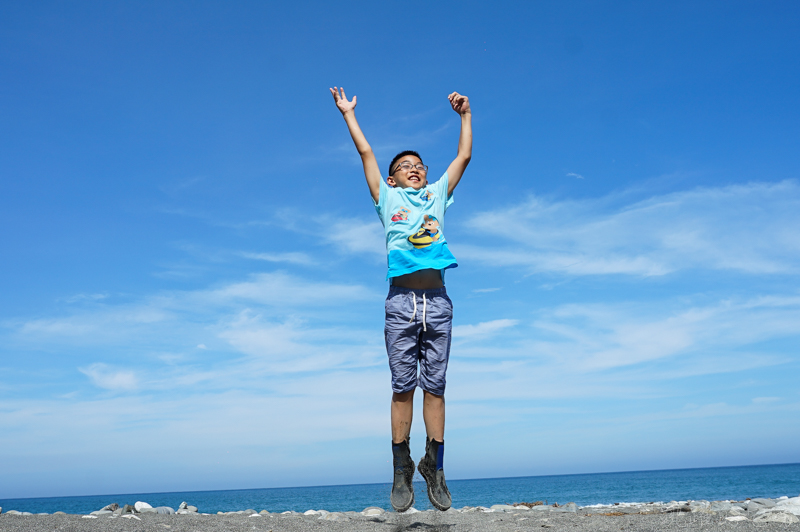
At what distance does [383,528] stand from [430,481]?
1552 millimetres

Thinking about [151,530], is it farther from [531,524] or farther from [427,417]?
[531,524]

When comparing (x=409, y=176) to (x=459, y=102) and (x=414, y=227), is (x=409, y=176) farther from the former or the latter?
(x=459, y=102)

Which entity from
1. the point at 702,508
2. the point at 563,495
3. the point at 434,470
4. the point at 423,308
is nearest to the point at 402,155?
the point at 423,308

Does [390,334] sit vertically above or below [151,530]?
above

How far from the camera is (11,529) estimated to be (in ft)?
18.7

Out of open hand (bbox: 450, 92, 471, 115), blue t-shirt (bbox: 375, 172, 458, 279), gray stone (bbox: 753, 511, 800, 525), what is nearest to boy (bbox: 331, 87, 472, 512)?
blue t-shirt (bbox: 375, 172, 458, 279)

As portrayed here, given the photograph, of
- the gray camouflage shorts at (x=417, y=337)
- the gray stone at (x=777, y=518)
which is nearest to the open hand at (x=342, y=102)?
the gray camouflage shorts at (x=417, y=337)

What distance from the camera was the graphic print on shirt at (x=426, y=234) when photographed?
495 cm

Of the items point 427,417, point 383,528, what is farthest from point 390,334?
point 383,528

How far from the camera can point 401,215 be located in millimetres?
5074

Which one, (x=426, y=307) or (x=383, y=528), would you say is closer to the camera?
(x=426, y=307)

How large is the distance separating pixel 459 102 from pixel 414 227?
1617 millimetres

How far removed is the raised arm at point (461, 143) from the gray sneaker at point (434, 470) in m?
2.46

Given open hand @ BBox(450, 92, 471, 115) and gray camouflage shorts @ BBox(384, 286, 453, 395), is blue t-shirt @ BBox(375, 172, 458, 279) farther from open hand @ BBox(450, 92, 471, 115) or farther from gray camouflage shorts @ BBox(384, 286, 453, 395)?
open hand @ BBox(450, 92, 471, 115)
